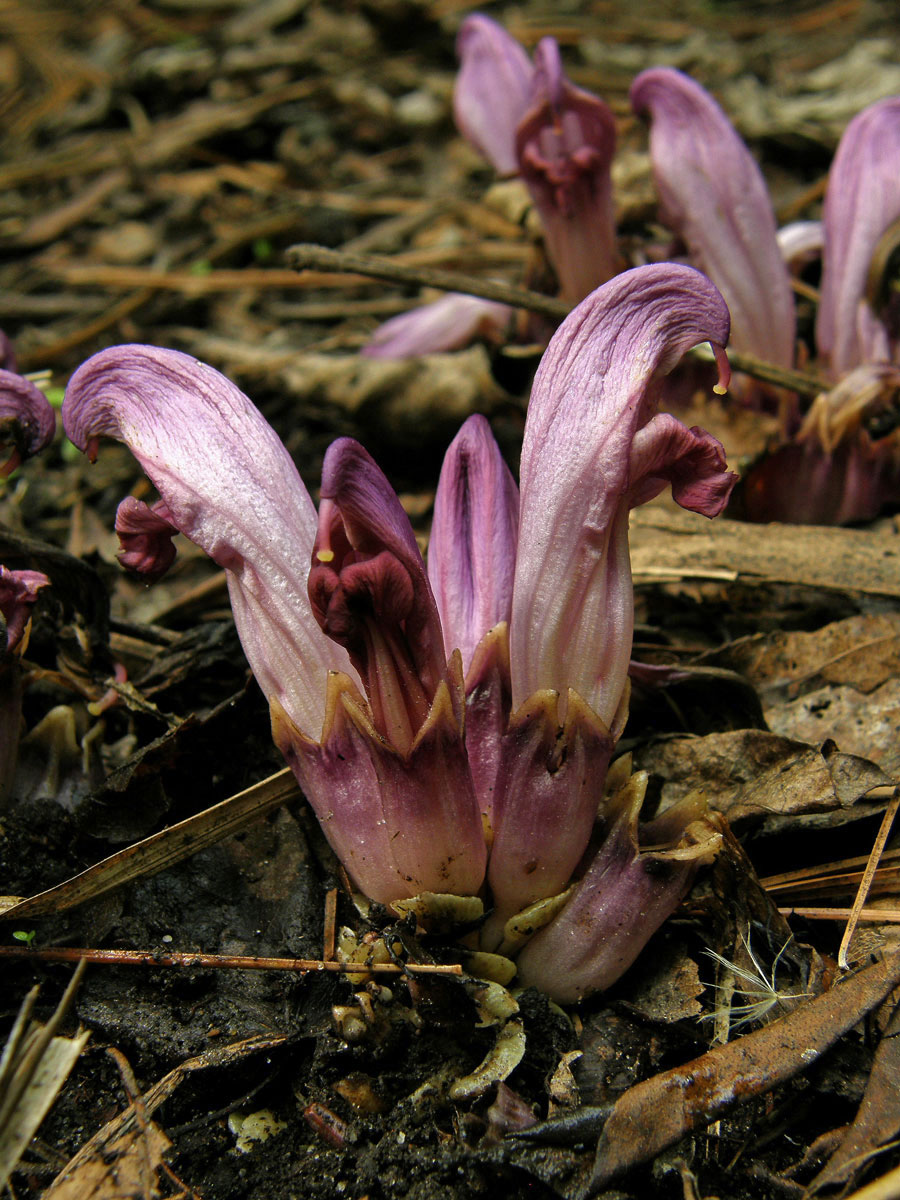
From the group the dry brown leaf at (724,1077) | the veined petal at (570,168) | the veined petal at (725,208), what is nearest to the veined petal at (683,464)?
the dry brown leaf at (724,1077)

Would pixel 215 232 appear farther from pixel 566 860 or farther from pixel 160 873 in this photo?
pixel 566 860

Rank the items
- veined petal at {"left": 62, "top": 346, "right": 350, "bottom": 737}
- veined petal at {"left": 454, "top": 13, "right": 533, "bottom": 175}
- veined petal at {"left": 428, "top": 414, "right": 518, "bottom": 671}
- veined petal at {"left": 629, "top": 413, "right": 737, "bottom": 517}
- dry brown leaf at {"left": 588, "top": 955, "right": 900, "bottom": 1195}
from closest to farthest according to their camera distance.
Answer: dry brown leaf at {"left": 588, "top": 955, "right": 900, "bottom": 1195}
veined petal at {"left": 629, "top": 413, "right": 737, "bottom": 517}
veined petal at {"left": 62, "top": 346, "right": 350, "bottom": 737}
veined petal at {"left": 428, "top": 414, "right": 518, "bottom": 671}
veined petal at {"left": 454, "top": 13, "right": 533, "bottom": 175}

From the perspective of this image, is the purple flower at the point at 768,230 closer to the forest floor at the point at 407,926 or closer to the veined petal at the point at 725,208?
the veined petal at the point at 725,208

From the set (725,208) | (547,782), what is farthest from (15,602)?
(725,208)

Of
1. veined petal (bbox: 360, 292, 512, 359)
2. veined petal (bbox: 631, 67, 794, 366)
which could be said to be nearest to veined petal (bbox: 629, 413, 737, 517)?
veined petal (bbox: 631, 67, 794, 366)

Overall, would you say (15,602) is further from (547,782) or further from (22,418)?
(547,782)

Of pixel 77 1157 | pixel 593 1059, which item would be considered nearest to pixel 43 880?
pixel 77 1157

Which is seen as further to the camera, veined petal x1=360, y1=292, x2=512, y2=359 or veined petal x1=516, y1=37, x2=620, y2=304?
veined petal x1=360, y1=292, x2=512, y2=359

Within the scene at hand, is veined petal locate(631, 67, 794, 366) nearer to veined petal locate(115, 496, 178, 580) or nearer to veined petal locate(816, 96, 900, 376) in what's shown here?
veined petal locate(816, 96, 900, 376)
